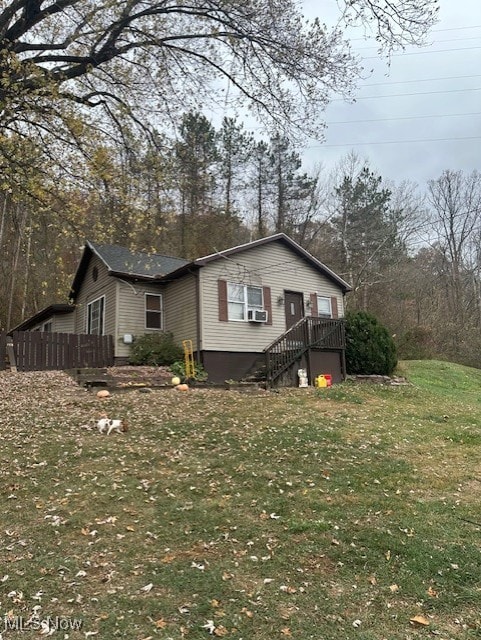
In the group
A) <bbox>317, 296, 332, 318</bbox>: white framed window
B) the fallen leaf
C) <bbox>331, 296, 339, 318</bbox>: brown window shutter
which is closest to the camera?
the fallen leaf

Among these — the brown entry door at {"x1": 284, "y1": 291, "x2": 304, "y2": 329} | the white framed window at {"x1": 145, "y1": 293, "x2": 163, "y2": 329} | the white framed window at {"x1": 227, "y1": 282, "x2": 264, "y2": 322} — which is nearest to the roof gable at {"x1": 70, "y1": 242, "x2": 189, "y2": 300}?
the white framed window at {"x1": 145, "y1": 293, "x2": 163, "y2": 329}

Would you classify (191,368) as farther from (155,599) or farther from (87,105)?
(155,599)

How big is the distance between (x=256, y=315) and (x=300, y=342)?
1756mm

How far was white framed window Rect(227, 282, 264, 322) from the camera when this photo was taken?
15273mm

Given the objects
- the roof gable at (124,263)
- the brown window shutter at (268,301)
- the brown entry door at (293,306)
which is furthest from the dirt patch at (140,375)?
the brown entry door at (293,306)

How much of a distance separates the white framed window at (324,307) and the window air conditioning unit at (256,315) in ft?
9.70

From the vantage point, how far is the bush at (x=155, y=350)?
48.6 feet

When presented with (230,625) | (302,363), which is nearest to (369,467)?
(230,625)

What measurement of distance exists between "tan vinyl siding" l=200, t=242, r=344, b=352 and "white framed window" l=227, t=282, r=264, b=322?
0.18m

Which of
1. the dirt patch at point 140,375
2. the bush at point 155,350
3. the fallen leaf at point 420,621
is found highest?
the bush at point 155,350

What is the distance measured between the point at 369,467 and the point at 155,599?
375 cm

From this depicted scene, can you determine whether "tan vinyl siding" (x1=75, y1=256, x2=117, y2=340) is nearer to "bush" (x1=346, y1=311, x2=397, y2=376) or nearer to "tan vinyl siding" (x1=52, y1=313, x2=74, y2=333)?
"tan vinyl siding" (x1=52, y1=313, x2=74, y2=333)

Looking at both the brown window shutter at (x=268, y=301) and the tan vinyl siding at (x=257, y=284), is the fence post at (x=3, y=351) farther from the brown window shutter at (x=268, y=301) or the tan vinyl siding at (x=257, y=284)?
the brown window shutter at (x=268, y=301)

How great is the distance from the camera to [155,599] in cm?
333
